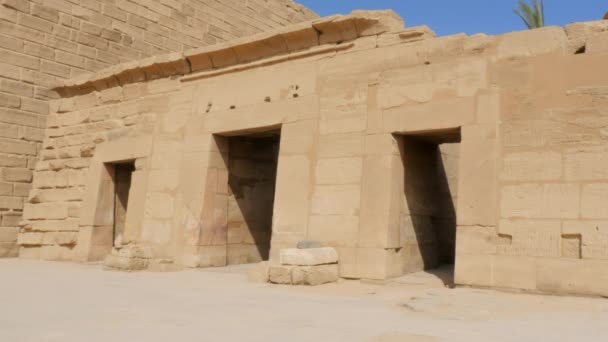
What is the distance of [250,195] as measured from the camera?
8844 millimetres

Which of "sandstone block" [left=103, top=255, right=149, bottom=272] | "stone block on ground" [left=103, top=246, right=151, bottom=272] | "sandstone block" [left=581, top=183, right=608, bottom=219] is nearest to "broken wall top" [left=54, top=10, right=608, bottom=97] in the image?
"sandstone block" [left=581, top=183, right=608, bottom=219]

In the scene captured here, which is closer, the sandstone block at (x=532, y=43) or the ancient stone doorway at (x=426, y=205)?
the sandstone block at (x=532, y=43)

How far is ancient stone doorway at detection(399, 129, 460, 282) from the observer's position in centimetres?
684

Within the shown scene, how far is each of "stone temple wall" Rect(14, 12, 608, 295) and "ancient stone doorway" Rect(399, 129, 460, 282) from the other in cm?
5

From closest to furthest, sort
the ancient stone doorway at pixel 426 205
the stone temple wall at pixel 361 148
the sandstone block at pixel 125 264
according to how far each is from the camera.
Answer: the stone temple wall at pixel 361 148, the ancient stone doorway at pixel 426 205, the sandstone block at pixel 125 264

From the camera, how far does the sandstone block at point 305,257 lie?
20.1ft

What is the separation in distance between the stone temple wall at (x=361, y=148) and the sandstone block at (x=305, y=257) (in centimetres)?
36

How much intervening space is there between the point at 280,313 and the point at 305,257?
2008mm

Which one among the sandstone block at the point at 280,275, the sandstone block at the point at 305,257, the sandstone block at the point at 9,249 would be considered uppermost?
the sandstone block at the point at 305,257

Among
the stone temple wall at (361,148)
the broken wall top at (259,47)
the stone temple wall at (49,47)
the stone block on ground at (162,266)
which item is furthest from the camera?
the stone temple wall at (49,47)

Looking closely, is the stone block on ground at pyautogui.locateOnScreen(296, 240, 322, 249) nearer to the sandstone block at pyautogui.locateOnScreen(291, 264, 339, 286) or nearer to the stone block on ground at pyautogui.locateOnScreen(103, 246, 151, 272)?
the sandstone block at pyautogui.locateOnScreen(291, 264, 339, 286)

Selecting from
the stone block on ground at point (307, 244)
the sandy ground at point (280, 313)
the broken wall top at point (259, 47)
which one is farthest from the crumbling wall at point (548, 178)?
the stone block on ground at point (307, 244)

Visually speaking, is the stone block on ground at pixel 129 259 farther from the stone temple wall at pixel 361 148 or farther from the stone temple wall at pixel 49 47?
the stone temple wall at pixel 49 47

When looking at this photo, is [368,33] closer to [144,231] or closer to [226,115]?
[226,115]
